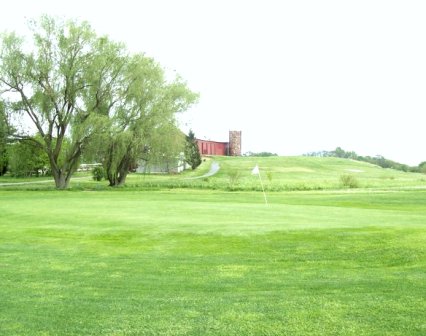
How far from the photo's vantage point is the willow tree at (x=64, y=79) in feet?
141

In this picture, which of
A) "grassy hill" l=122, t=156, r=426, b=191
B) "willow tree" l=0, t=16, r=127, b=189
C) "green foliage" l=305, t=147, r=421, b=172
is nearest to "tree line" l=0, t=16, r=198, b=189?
"willow tree" l=0, t=16, r=127, b=189

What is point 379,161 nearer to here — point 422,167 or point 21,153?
point 422,167

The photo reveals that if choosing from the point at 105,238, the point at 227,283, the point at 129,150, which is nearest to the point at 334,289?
the point at 227,283

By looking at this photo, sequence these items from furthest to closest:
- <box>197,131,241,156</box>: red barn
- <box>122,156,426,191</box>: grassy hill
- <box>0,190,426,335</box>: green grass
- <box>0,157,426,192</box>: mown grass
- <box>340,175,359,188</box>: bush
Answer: <box>197,131,241,156</box>: red barn → <box>122,156,426,191</box>: grassy hill → <box>0,157,426,192</box>: mown grass → <box>340,175,359,188</box>: bush → <box>0,190,426,335</box>: green grass

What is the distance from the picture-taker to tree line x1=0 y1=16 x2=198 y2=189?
4309cm

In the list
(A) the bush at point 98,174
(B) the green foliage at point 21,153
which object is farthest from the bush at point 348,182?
(B) the green foliage at point 21,153

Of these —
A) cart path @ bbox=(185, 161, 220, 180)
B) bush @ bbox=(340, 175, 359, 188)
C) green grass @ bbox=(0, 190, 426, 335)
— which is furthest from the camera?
cart path @ bbox=(185, 161, 220, 180)

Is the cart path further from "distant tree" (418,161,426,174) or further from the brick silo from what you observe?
"distant tree" (418,161,426,174)

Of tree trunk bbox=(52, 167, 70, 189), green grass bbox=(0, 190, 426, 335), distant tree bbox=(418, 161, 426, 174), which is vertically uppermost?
distant tree bbox=(418, 161, 426, 174)

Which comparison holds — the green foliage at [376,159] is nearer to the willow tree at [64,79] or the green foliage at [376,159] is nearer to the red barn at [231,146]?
the red barn at [231,146]

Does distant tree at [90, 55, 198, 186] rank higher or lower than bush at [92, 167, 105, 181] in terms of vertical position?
higher

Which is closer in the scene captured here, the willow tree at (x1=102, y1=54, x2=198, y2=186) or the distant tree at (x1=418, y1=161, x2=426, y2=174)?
the willow tree at (x1=102, y1=54, x2=198, y2=186)

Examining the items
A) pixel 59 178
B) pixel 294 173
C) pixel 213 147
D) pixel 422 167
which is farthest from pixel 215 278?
pixel 213 147

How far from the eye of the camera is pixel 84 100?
45688 mm
